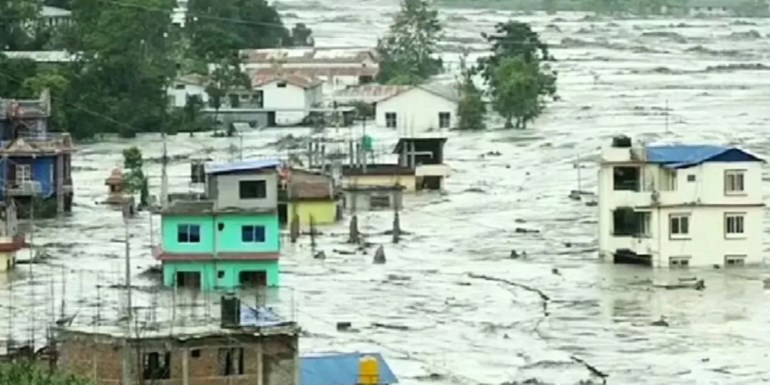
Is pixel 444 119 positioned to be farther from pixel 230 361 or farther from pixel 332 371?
pixel 230 361

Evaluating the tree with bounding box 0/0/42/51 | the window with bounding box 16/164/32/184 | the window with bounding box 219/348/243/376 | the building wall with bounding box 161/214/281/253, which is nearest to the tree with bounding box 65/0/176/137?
the tree with bounding box 0/0/42/51

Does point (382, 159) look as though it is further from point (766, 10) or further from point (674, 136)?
point (766, 10)

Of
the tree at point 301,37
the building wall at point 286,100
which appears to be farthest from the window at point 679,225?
the tree at point 301,37

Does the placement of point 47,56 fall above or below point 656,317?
above

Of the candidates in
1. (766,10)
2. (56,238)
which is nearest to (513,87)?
A: (56,238)

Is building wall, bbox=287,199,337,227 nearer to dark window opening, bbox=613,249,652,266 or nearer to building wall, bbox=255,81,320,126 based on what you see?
dark window opening, bbox=613,249,652,266
